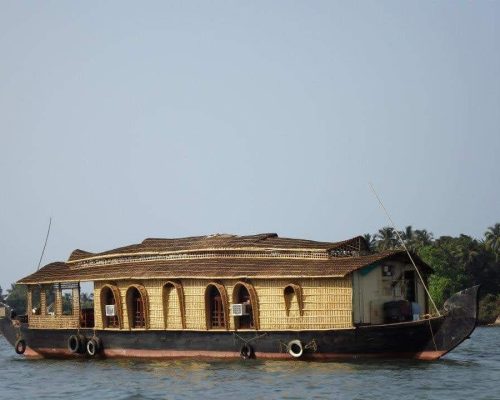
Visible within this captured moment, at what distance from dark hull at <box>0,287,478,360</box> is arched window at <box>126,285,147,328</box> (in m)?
0.32

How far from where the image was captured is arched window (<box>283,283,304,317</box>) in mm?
20531

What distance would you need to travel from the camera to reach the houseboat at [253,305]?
65.1 ft

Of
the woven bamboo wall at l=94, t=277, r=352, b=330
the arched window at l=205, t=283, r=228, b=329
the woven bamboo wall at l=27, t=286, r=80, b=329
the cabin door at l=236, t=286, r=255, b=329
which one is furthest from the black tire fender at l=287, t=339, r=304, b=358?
the woven bamboo wall at l=27, t=286, r=80, b=329

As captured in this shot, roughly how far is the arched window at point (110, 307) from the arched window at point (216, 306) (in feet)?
8.94

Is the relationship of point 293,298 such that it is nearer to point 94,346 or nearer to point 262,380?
point 262,380

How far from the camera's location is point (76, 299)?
25.1m

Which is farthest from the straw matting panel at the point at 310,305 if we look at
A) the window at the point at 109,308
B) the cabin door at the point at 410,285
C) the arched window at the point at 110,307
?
the window at the point at 109,308

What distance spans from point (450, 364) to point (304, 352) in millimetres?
3052

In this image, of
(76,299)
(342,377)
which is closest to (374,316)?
(342,377)

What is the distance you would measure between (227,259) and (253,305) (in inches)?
65.3

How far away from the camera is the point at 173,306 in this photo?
74.1ft

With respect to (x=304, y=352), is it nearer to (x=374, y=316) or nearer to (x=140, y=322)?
(x=374, y=316)

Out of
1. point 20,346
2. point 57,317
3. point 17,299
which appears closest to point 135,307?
point 57,317

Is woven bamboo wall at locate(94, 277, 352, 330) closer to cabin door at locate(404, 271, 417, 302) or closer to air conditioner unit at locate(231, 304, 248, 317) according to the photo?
air conditioner unit at locate(231, 304, 248, 317)
